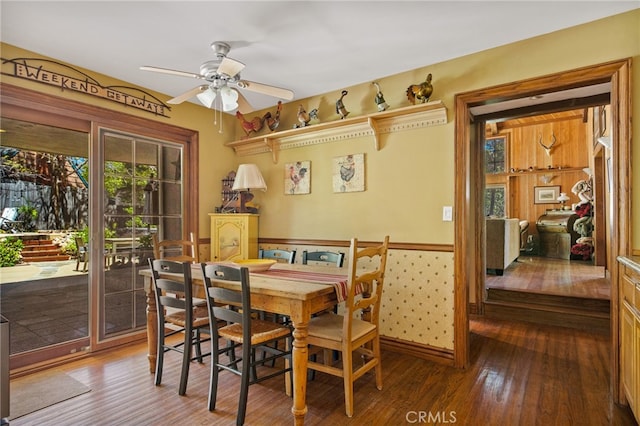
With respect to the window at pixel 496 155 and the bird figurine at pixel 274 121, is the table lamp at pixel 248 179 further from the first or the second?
the window at pixel 496 155

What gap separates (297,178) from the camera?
12.4ft

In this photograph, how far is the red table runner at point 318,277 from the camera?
83.7 inches

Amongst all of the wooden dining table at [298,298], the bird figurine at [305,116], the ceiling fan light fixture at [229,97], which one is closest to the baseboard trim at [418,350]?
the wooden dining table at [298,298]

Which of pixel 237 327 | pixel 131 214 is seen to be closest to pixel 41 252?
pixel 131 214

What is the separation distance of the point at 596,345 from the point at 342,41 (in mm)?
3502

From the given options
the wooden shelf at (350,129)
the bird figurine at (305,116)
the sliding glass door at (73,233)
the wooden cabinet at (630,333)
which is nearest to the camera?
the wooden cabinet at (630,333)

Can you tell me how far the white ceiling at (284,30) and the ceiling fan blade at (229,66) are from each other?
0.31m

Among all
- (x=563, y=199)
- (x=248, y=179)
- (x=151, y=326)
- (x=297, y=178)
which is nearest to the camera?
(x=151, y=326)

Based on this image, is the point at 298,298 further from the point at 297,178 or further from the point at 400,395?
the point at 297,178

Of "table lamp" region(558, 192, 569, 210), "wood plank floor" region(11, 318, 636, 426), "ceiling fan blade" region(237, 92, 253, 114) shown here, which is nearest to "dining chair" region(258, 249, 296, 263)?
"wood plank floor" region(11, 318, 636, 426)

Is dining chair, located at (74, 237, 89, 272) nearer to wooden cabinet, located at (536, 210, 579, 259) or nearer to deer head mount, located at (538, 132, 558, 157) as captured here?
wooden cabinet, located at (536, 210, 579, 259)

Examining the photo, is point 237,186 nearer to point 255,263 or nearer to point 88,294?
point 255,263

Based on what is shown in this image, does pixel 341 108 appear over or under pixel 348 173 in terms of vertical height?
over

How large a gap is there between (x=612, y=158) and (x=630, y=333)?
44.8 inches
